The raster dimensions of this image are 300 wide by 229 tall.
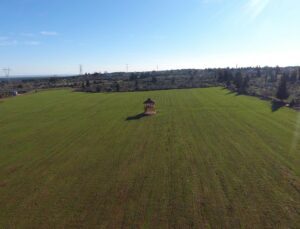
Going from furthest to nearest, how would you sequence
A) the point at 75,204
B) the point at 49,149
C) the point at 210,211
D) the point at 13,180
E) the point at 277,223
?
the point at 49,149 → the point at 13,180 → the point at 75,204 → the point at 210,211 → the point at 277,223

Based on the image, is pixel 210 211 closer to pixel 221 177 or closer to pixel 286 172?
pixel 221 177

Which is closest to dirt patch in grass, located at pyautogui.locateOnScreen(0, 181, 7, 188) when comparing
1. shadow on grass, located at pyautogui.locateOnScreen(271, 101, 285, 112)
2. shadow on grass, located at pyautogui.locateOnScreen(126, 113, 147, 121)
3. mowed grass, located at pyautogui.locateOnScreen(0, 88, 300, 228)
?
mowed grass, located at pyautogui.locateOnScreen(0, 88, 300, 228)

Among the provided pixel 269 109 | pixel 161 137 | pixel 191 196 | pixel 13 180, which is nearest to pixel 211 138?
pixel 161 137

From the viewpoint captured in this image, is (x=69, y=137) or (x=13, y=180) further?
(x=69, y=137)

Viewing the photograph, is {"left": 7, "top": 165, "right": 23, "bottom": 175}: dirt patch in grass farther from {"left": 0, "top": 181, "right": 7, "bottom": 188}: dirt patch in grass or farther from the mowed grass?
{"left": 0, "top": 181, "right": 7, "bottom": 188}: dirt patch in grass

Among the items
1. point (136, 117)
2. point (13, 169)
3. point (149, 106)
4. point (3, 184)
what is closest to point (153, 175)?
point (3, 184)

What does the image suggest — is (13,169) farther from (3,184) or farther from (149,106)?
(149,106)

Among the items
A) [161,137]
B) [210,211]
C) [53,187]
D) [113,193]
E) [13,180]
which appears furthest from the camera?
[161,137]

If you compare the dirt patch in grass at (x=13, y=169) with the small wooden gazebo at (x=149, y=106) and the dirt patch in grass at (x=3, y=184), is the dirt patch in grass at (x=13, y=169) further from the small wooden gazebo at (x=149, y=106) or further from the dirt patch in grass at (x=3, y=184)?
the small wooden gazebo at (x=149, y=106)

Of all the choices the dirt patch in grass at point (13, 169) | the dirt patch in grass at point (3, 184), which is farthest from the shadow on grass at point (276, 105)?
the dirt patch in grass at point (3, 184)
